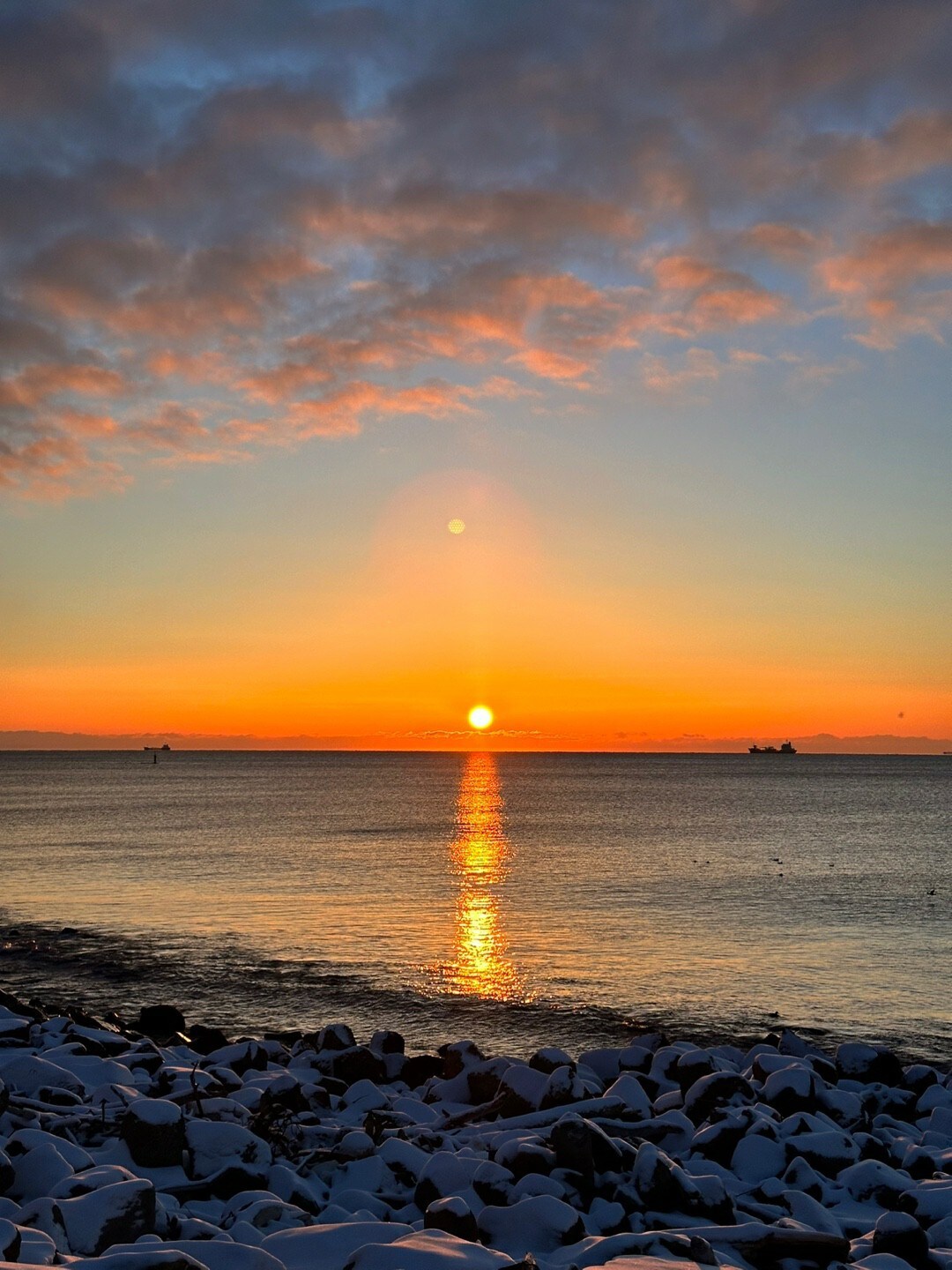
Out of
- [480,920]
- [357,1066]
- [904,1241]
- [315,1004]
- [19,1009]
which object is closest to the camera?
[904,1241]

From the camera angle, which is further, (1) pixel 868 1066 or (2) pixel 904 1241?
(1) pixel 868 1066

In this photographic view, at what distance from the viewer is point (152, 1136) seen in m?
9.04

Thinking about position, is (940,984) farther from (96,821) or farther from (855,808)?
(855,808)

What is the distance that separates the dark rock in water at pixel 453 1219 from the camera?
7.85 metres

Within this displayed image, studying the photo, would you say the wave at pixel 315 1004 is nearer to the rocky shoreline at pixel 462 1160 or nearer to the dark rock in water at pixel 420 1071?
the dark rock in water at pixel 420 1071

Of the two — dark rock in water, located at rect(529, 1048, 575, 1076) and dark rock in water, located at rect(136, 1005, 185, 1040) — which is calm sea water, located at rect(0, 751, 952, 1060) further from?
dark rock in water, located at rect(529, 1048, 575, 1076)

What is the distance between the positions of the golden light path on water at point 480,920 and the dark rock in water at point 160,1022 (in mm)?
7409

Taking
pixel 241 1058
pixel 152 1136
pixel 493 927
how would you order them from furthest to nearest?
pixel 493 927, pixel 241 1058, pixel 152 1136

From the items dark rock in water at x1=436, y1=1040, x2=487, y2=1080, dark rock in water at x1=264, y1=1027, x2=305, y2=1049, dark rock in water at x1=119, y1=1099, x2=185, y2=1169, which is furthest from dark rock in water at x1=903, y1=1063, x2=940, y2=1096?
dark rock in water at x1=119, y1=1099, x2=185, y2=1169

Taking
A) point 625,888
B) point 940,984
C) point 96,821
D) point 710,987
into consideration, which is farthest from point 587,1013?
point 96,821

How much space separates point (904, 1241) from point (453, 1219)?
3.61m

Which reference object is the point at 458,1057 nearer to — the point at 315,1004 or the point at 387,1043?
the point at 387,1043

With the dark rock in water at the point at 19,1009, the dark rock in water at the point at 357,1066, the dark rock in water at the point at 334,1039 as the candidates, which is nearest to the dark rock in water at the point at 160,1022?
the dark rock in water at the point at 19,1009

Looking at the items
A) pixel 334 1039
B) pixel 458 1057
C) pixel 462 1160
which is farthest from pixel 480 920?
pixel 462 1160
